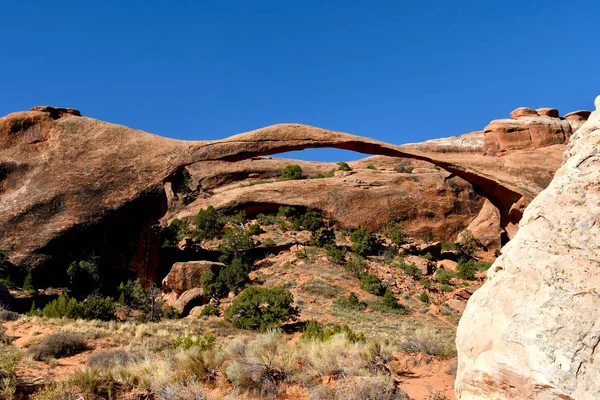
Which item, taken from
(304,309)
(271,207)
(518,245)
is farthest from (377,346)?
(271,207)

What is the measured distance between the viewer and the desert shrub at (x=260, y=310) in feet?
52.6

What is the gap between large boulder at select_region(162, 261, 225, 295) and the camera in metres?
22.6

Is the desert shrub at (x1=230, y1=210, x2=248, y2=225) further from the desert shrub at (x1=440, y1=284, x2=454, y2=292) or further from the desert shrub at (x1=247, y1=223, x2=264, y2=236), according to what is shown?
the desert shrub at (x1=440, y1=284, x2=454, y2=292)

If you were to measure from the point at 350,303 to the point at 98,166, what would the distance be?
11.9 m

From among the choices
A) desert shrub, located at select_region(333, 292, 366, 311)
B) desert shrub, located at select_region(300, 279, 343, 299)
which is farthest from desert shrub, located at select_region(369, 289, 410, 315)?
desert shrub, located at select_region(300, 279, 343, 299)

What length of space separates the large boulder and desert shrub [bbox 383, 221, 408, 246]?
1338 cm

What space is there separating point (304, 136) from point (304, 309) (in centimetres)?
893

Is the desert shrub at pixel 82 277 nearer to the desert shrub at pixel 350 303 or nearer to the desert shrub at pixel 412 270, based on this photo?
the desert shrub at pixel 350 303

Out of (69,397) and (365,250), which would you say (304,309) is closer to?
(365,250)

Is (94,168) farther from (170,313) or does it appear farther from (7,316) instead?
(170,313)

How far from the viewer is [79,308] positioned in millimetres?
14883

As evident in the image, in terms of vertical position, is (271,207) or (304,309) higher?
(271,207)

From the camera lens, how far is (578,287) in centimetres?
368

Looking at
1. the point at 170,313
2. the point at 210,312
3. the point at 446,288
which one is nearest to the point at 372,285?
the point at 446,288
